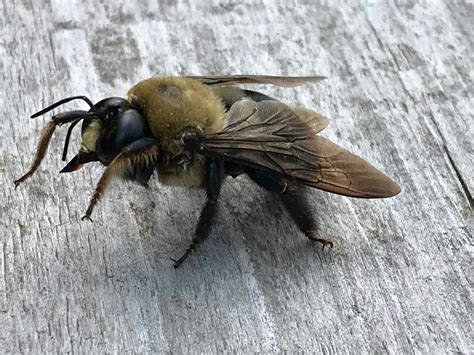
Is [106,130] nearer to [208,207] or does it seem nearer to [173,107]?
[173,107]

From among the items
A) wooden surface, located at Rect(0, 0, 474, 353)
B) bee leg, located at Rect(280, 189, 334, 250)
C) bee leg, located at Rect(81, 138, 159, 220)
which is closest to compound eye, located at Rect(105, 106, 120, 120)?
bee leg, located at Rect(81, 138, 159, 220)

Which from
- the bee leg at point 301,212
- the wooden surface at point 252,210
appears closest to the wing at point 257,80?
the wooden surface at point 252,210

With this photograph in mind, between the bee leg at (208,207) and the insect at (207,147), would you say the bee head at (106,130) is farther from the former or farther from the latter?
the bee leg at (208,207)

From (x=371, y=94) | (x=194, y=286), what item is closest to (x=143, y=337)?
(x=194, y=286)

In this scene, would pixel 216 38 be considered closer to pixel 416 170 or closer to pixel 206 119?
pixel 206 119

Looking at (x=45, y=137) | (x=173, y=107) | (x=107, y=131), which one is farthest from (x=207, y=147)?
(x=45, y=137)

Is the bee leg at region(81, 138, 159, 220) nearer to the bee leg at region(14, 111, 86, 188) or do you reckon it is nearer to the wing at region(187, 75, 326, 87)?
the bee leg at region(14, 111, 86, 188)
